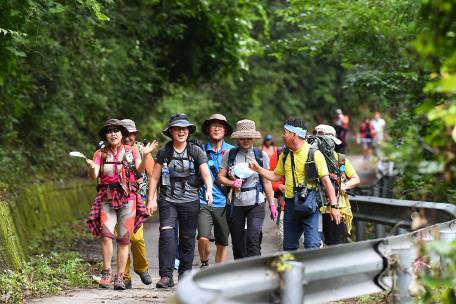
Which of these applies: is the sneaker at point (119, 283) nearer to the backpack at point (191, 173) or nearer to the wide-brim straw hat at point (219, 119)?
the backpack at point (191, 173)

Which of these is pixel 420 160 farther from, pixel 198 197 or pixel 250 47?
pixel 250 47

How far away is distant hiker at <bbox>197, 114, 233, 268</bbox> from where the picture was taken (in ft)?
24.9

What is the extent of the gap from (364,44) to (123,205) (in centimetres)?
619

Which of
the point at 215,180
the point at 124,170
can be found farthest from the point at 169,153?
the point at 215,180

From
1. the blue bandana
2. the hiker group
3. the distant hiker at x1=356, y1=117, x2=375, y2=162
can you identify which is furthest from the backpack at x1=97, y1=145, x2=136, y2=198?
the distant hiker at x1=356, y1=117, x2=375, y2=162

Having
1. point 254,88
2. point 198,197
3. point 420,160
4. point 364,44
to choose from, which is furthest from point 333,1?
point 254,88

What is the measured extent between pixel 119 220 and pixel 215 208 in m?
1.32

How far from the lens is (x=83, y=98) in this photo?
15133 mm

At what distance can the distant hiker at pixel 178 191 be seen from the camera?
701 cm

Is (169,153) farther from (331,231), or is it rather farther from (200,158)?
(331,231)

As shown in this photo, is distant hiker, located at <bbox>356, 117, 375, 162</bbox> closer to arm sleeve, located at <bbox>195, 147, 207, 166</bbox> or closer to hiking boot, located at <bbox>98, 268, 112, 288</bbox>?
arm sleeve, located at <bbox>195, 147, 207, 166</bbox>

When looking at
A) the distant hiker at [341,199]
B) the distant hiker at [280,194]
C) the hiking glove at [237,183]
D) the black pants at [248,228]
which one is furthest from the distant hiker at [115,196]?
the distant hiker at [341,199]

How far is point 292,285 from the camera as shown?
2.97 metres

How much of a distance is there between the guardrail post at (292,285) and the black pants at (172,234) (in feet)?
13.6
